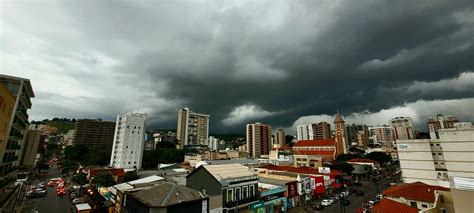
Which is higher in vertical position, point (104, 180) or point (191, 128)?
point (191, 128)

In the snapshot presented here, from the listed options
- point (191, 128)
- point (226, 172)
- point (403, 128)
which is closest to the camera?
point (226, 172)

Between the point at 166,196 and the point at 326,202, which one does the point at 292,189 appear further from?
the point at 166,196

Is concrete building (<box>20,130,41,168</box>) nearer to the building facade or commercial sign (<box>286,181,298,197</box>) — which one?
commercial sign (<box>286,181,298,197</box>)

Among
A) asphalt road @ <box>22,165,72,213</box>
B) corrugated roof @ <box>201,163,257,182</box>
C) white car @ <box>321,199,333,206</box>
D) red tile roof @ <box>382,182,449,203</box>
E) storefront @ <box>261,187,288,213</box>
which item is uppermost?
corrugated roof @ <box>201,163,257,182</box>

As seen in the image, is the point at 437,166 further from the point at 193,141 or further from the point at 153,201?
the point at 193,141

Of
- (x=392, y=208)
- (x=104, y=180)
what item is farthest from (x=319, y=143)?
(x=104, y=180)

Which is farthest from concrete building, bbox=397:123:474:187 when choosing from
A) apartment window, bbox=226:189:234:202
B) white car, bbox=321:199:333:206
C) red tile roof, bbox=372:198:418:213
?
apartment window, bbox=226:189:234:202
